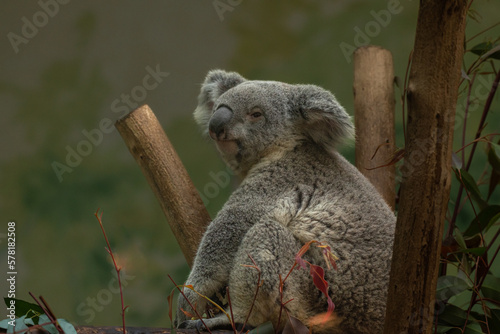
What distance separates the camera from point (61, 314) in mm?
4496

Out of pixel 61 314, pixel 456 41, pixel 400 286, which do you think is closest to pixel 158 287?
pixel 61 314

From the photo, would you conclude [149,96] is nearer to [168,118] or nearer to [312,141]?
[168,118]

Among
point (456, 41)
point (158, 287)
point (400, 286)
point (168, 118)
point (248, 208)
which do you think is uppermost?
point (168, 118)

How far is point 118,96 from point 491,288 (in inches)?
130

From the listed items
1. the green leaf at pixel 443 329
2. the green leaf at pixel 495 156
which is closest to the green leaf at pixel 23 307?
the green leaf at pixel 443 329

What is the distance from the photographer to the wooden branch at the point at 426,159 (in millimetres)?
1544

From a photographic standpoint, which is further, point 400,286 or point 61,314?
point 61,314

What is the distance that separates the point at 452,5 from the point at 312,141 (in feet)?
4.31

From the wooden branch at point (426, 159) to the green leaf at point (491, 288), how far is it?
1.02 meters

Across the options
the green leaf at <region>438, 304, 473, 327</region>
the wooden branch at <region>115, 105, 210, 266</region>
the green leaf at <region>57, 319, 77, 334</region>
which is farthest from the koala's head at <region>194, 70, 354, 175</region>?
the green leaf at <region>57, 319, 77, 334</region>

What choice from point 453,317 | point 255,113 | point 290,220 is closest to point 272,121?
point 255,113

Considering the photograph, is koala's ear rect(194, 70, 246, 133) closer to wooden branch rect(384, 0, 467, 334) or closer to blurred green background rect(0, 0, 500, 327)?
blurred green background rect(0, 0, 500, 327)

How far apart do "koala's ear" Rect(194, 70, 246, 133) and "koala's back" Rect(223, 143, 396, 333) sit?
25.6 inches

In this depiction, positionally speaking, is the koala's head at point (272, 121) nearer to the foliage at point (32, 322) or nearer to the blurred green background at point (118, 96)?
the foliage at point (32, 322)
